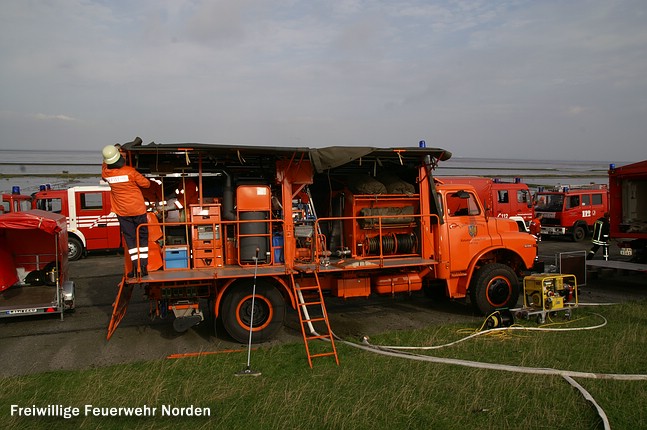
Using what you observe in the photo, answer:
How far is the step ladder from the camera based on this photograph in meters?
6.43

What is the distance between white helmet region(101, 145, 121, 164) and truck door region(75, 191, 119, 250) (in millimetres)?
12732

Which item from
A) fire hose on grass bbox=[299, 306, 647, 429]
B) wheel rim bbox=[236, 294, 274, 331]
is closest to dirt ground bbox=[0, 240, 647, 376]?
wheel rim bbox=[236, 294, 274, 331]

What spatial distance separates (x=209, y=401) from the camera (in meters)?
4.93

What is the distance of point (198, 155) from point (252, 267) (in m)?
2.00

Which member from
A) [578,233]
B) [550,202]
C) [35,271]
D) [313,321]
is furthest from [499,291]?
[550,202]

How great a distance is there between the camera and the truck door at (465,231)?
A: 8.65 meters

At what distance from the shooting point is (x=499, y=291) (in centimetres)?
870

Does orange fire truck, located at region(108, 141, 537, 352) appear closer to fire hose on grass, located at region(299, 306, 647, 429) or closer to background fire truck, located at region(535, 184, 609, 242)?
fire hose on grass, located at region(299, 306, 647, 429)

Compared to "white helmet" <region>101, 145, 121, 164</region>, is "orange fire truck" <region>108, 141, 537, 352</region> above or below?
below

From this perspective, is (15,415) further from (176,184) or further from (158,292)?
(176,184)

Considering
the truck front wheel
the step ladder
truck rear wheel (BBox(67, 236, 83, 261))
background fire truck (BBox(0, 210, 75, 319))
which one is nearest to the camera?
the step ladder

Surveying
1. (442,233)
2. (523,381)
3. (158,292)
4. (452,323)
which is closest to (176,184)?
(158,292)

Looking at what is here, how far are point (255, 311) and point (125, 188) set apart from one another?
2748 millimetres

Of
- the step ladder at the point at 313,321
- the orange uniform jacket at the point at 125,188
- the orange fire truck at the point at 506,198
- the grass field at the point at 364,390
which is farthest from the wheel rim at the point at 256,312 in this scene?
the orange fire truck at the point at 506,198
